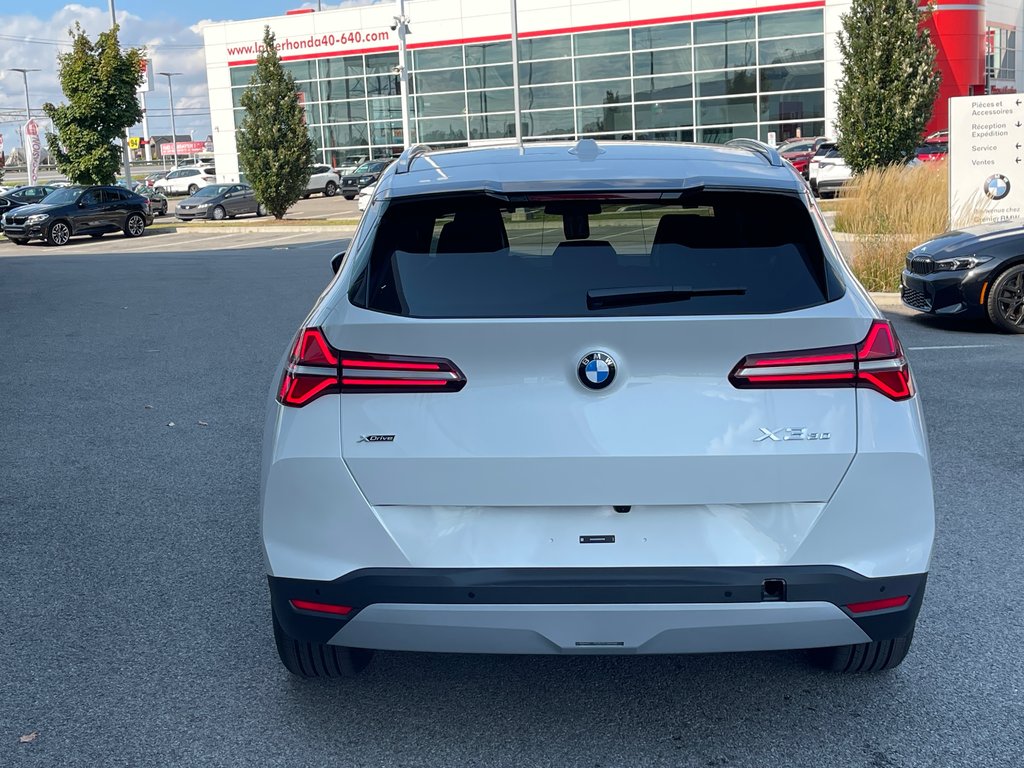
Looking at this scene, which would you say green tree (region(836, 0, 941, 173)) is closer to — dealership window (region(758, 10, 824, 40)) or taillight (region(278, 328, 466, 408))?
dealership window (region(758, 10, 824, 40))

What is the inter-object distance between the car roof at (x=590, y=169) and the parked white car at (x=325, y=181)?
2071 inches

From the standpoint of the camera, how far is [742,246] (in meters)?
3.46

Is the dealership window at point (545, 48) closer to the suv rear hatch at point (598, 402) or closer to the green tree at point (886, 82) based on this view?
the green tree at point (886, 82)

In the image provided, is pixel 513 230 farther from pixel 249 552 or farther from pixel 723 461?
pixel 249 552

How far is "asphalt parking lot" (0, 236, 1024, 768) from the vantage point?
11.8ft

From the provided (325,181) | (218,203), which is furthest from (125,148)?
(325,181)

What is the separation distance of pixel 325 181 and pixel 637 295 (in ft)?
180

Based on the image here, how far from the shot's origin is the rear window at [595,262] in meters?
3.27

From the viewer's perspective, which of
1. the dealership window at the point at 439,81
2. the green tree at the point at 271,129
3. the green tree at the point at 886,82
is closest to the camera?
the green tree at the point at 886,82

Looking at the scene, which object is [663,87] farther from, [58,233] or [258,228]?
[58,233]

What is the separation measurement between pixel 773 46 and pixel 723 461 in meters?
49.5

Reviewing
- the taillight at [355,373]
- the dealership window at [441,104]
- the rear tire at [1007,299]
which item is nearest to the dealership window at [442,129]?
the dealership window at [441,104]

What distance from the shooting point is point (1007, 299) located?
36.8 feet

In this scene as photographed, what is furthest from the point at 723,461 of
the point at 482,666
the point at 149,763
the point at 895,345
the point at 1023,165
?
the point at 1023,165
